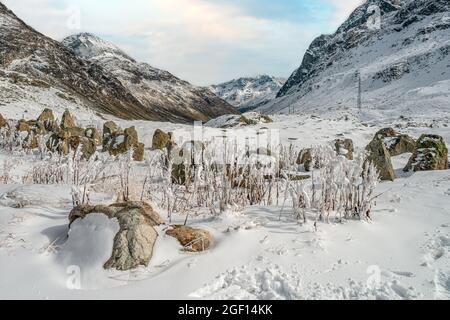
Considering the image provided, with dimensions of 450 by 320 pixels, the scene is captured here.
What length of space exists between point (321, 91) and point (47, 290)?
88492 millimetres

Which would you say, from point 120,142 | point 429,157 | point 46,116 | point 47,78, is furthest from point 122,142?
point 47,78

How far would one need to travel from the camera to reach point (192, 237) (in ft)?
14.2

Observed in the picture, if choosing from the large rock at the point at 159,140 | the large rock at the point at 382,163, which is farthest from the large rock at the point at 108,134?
the large rock at the point at 382,163

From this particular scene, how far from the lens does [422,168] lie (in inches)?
364

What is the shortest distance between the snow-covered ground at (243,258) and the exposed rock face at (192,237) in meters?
0.09

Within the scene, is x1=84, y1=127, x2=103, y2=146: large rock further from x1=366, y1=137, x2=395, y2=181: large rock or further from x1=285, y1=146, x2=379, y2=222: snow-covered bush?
x1=285, y1=146, x2=379, y2=222: snow-covered bush

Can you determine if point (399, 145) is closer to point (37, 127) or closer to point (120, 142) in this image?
point (120, 142)

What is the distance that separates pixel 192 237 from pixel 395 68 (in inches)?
2949

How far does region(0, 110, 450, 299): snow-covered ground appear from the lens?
3469mm

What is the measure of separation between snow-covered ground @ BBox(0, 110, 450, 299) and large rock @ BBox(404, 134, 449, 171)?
4.16 meters

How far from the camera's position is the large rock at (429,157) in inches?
364

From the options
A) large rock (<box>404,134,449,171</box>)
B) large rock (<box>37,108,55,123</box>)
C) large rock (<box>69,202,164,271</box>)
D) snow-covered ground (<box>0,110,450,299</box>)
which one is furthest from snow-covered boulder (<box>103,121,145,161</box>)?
large rock (<box>69,202,164,271</box>)
